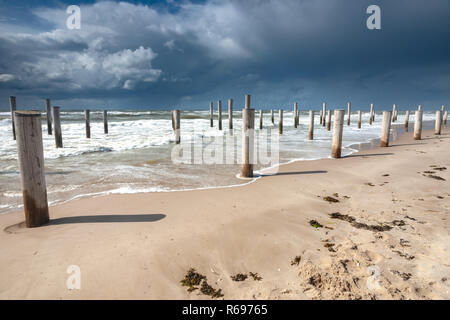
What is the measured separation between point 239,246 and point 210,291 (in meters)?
0.78

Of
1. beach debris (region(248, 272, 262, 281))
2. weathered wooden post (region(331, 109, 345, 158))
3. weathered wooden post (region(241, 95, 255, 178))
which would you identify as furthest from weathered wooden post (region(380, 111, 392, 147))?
beach debris (region(248, 272, 262, 281))

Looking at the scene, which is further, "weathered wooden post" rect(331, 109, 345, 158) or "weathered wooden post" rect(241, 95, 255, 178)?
"weathered wooden post" rect(331, 109, 345, 158)

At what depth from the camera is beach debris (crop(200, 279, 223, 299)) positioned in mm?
2205

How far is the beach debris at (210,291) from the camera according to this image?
7.23 ft

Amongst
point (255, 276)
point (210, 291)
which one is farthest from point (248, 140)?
point (210, 291)

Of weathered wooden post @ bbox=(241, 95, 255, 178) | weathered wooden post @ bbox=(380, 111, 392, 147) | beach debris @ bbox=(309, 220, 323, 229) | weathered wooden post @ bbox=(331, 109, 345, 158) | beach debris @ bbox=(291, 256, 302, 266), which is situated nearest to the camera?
beach debris @ bbox=(291, 256, 302, 266)

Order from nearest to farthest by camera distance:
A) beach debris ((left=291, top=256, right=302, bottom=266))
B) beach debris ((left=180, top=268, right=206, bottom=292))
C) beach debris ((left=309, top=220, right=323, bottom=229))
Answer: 1. beach debris ((left=180, top=268, right=206, bottom=292))
2. beach debris ((left=291, top=256, right=302, bottom=266))
3. beach debris ((left=309, top=220, right=323, bottom=229))

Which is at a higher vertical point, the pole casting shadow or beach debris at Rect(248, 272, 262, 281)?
the pole casting shadow

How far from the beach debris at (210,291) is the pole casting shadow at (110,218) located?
1.57 m

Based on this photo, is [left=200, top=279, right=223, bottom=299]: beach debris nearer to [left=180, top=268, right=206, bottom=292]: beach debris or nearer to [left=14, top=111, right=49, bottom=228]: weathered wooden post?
[left=180, top=268, right=206, bottom=292]: beach debris

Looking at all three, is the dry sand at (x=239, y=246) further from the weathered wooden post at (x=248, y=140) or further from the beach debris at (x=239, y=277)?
the weathered wooden post at (x=248, y=140)

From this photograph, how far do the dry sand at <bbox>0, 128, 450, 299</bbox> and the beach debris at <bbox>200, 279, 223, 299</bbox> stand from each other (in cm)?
4
